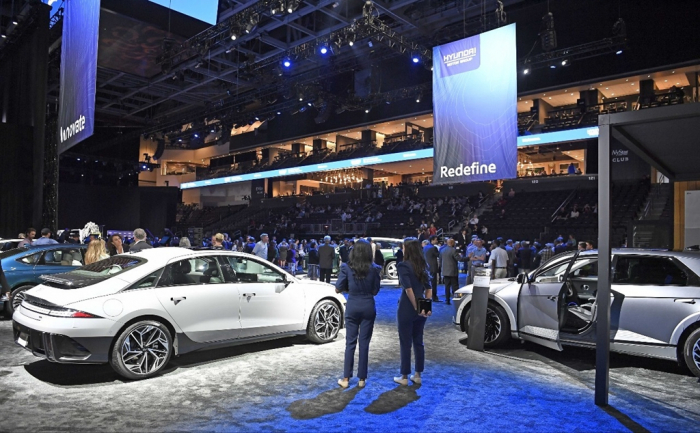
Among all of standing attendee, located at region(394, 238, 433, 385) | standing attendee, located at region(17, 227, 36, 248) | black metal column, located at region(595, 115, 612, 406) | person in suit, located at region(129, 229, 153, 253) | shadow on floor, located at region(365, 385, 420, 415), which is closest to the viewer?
shadow on floor, located at region(365, 385, 420, 415)

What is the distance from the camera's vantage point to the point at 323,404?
4.43 m

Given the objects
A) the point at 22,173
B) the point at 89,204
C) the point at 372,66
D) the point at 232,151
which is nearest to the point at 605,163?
the point at 22,173

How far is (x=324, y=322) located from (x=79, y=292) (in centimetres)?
336

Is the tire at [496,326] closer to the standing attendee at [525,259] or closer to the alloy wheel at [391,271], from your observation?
the standing attendee at [525,259]

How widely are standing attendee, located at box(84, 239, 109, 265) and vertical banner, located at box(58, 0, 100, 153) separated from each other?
234 centimetres

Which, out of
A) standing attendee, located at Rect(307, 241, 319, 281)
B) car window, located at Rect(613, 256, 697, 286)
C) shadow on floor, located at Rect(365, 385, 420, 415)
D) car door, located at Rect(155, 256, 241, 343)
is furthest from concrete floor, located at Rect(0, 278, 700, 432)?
standing attendee, located at Rect(307, 241, 319, 281)

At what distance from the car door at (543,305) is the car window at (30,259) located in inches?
334

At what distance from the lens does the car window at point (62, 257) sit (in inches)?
341

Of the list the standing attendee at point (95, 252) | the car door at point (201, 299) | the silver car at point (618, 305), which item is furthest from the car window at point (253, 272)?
the silver car at point (618, 305)

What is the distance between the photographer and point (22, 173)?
54.4ft

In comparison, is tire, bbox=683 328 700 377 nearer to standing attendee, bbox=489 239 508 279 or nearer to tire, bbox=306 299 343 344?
tire, bbox=306 299 343 344

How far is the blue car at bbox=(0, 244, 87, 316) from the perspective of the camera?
8.30 meters

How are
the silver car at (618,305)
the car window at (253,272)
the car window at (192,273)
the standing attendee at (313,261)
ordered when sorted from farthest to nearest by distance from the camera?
the standing attendee at (313,261), the car window at (253,272), the car window at (192,273), the silver car at (618,305)

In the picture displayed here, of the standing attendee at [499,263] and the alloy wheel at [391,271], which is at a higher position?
the standing attendee at [499,263]
